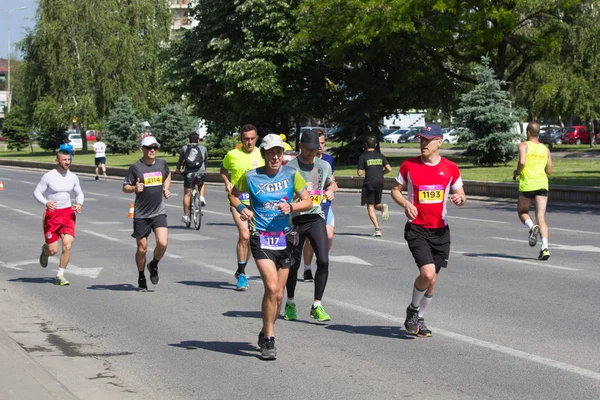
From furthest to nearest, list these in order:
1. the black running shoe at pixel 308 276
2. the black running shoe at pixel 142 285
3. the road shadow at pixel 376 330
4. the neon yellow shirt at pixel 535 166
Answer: the neon yellow shirt at pixel 535 166
the black running shoe at pixel 308 276
the black running shoe at pixel 142 285
the road shadow at pixel 376 330

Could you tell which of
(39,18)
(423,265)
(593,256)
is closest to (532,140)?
(593,256)

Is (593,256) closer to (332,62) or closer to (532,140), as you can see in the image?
(532,140)

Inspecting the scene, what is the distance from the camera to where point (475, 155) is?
40.3m

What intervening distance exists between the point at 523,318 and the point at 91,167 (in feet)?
146

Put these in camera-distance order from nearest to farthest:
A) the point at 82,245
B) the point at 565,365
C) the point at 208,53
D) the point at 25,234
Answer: the point at 565,365, the point at 82,245, the point at 25,234, the point at 208,53

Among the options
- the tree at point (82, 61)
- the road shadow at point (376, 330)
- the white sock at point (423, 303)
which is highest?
the tree at point (82, 61)

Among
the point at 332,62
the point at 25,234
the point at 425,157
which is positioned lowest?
the point at 25,234

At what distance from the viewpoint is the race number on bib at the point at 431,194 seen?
28.9 ft

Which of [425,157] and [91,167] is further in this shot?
[91,167]

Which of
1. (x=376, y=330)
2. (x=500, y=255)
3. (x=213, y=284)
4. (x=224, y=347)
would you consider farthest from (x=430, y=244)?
Answer: (x=500, y=255)

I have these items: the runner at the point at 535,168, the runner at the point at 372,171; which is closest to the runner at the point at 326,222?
the runner at the point at 535,168

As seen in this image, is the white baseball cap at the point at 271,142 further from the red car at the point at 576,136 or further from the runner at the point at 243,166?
Result: the red car at the point at 576,136

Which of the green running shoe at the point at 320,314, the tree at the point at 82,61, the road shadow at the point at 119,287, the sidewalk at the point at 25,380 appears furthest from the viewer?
the tree at the point at 82,61

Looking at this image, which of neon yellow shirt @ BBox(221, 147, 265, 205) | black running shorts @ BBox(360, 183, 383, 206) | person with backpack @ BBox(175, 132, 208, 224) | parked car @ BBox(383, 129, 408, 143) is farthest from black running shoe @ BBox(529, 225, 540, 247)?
parked car @ BBox(383, 129, 408, 143)
